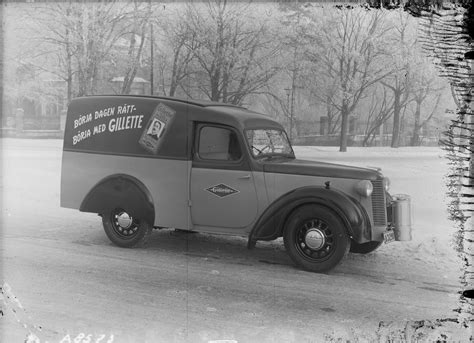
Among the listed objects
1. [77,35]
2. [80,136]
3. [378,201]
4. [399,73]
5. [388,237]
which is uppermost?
[77,35]

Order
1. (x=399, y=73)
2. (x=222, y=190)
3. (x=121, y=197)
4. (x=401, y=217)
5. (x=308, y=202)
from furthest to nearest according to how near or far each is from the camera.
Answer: (x=121, y=197) < (x=222, y=190) < (x=308, y=202) < (x=401, y=217) < (x=399, y=73)

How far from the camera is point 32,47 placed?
3.75 meters

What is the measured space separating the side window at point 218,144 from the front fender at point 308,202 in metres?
0.49

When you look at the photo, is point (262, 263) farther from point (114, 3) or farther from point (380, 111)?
point (114, 3)

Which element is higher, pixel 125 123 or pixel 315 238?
pixel 125 123

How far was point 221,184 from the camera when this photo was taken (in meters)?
3.91

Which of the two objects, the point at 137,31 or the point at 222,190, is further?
the point at 222,190

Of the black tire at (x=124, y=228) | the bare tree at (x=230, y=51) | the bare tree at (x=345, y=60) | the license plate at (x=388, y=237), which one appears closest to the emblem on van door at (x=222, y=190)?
the black tire at (x=124, y=228)

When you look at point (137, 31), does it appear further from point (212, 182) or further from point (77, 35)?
point (212, 182)

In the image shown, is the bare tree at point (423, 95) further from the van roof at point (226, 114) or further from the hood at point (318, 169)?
the van roof at point (226, 114)

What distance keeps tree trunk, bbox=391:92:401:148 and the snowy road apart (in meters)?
0.08

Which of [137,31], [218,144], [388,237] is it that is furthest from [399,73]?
[137,31]

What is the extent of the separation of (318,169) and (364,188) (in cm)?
34

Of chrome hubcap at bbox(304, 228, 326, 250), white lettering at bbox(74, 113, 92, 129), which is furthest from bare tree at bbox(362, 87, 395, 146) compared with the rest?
white lettering at bbox(74, 113, 92, 129)
